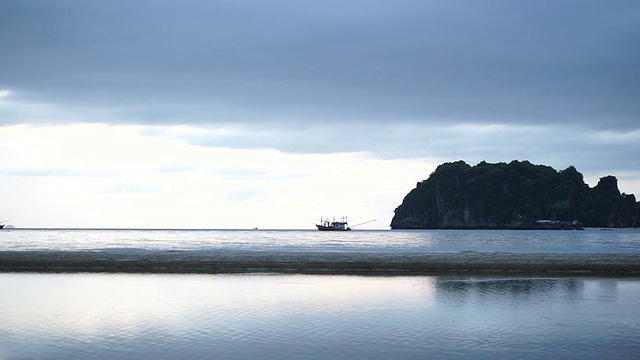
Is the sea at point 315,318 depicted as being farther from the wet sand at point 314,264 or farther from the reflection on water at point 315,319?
the wet sand at point 314,264

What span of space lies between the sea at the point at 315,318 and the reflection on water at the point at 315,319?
2.1 inches

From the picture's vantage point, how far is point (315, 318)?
85.0 ft

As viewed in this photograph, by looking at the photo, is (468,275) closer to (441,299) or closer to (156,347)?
(441,299)

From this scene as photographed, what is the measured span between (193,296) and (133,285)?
22.3ft

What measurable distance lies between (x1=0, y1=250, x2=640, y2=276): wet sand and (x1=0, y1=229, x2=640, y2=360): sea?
7.07m

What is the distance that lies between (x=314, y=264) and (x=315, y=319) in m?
24.9

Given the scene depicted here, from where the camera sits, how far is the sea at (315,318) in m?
19.4

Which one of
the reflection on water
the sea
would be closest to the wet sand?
the sea

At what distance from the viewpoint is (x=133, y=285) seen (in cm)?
3769

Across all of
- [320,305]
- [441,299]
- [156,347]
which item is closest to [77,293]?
[320,305]

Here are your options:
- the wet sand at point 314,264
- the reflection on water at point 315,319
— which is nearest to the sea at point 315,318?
the reflection on water at point 315,319

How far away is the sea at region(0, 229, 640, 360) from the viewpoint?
63.7ft

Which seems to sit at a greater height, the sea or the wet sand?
the wet sand

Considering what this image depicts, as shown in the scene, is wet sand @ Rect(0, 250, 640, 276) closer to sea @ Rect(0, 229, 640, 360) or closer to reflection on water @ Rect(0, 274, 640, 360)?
sea @ Rect(0, 229, 640, 360)
